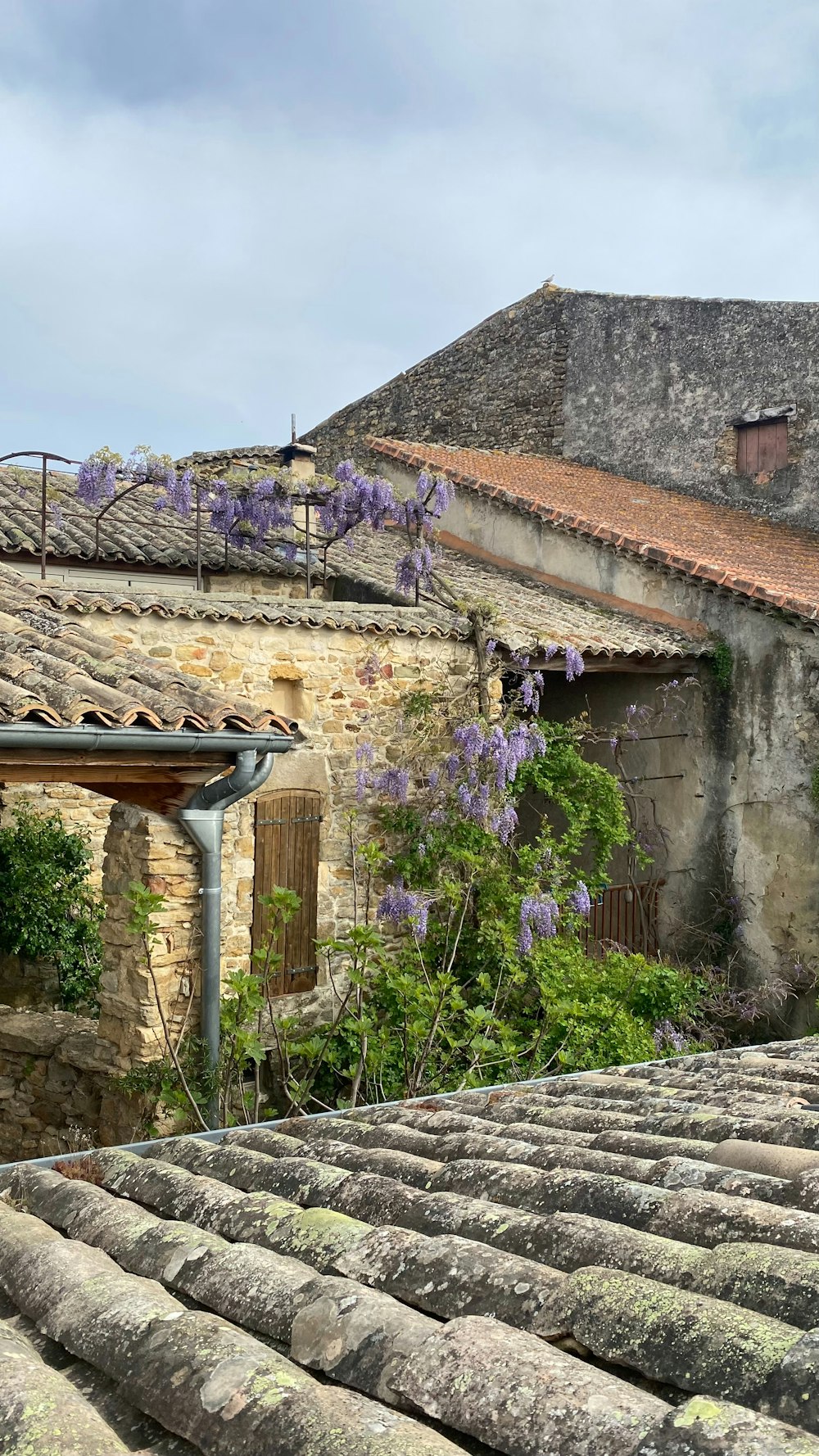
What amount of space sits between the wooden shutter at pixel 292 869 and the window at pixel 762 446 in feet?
23.5

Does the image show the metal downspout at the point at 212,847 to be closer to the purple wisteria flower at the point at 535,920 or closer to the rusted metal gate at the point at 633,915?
the purple wisteria flower at the point at 535,920

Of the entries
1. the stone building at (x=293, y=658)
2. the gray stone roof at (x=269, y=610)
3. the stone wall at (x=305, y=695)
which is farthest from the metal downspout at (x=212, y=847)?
the stone wall at (x=305, y=695)

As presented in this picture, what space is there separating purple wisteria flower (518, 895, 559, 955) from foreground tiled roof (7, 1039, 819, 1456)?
182 inches

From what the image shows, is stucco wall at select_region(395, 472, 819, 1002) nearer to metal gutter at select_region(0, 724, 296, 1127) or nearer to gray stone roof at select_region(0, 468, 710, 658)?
gray stone roof at select_region(0, 468, 710, 658)

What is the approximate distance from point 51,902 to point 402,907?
2434 millimetres

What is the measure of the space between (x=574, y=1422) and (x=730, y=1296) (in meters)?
0.40

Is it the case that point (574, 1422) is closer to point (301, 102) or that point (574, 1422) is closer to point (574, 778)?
point (574, 778)

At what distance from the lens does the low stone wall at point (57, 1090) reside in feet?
16.9

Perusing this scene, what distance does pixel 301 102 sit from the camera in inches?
384

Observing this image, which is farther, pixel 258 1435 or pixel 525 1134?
pixel 525 1134

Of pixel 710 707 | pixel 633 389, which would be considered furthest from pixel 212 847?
pixel 633 389

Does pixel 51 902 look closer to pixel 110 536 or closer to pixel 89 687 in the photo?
pixel 110 536

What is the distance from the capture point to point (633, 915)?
9.81m

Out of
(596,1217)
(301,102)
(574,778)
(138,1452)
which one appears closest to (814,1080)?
(596,1217)
